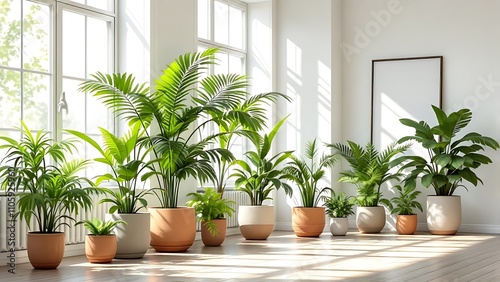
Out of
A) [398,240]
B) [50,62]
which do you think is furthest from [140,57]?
[398,240]

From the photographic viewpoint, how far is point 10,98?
6680 millimetres

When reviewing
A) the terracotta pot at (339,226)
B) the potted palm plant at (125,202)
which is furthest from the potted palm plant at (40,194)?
the terracotta pot at (339,226)

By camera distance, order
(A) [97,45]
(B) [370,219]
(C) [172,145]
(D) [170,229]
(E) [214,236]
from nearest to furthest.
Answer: (C) [172,145]
(D) [170,229]
(A) [97,45]
(E) [214,236]
(B) [370,219]

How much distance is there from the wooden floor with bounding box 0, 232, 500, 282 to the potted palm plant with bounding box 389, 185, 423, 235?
80 cm

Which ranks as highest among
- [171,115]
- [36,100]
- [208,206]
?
[36,100]

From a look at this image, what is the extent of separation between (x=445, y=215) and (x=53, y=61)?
4.92m

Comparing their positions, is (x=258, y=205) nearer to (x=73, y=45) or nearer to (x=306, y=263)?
(x=306, y=263)

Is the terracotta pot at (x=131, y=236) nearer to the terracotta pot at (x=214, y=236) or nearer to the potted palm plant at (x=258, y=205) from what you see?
the terracotta pot at (x=214, y=236)

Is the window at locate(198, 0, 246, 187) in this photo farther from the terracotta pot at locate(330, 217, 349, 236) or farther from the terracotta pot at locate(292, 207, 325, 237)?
the terracotta pot at locate(330, 217, 349, 236)

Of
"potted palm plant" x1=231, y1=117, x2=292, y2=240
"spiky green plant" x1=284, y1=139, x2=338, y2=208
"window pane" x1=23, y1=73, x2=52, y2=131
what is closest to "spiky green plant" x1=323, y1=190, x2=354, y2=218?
"spiky green plant" x1=284, y1=139, x2=338, y2=208

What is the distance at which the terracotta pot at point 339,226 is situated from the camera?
919cm

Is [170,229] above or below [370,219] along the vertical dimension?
above

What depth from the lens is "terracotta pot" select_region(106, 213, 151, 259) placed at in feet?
22.1

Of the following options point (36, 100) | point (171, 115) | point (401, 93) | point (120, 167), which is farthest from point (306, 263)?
point (401, 93)
